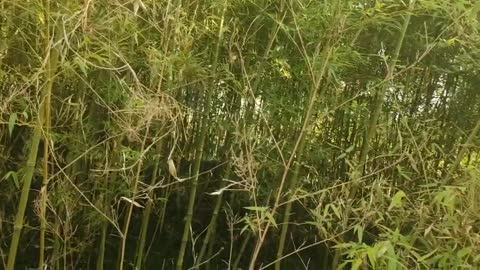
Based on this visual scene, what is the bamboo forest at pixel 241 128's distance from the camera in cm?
216

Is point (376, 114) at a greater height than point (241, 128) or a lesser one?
greater

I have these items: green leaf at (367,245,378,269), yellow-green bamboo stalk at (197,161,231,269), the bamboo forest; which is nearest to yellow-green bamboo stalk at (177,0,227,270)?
the bamboo forest

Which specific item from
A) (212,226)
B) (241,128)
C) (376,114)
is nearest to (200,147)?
(241,128)

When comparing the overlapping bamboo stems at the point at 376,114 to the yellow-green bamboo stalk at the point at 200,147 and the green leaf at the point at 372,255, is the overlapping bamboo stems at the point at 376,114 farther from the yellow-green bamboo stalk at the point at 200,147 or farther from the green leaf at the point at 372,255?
the yellow-green bamboo stalk at the point at 200,147

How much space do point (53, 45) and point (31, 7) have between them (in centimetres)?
33

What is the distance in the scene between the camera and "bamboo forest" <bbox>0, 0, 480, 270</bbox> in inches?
85.0

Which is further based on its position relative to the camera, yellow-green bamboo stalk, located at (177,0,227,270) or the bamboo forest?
yellow-green bamboo stalk, located at (177,0,227,270)

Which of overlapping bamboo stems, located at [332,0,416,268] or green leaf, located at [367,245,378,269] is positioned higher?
overlapping bamboo stems, located at [332,0,416,268]

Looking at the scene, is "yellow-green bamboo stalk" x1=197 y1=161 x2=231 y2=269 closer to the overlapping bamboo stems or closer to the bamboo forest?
the bamboo forest

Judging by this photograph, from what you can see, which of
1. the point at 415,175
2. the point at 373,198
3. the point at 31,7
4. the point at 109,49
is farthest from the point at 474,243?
the point at 31,7

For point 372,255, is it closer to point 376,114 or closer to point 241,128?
point 376,114

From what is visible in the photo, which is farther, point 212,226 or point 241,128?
point 212,226

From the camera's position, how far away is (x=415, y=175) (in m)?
2.83

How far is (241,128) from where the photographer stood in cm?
303
